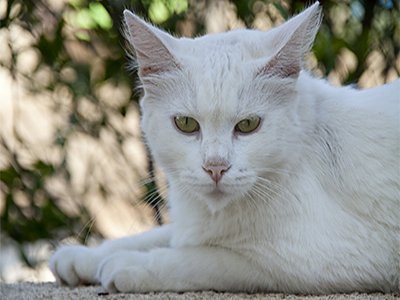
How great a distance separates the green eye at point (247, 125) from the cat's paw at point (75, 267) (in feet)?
2.30

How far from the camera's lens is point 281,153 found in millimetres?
2207

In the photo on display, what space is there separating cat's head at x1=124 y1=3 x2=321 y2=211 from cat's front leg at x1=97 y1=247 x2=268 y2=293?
0.16m

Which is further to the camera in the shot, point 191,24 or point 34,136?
point 34,136

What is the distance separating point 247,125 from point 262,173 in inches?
5.7

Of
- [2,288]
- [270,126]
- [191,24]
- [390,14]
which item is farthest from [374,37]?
[2,288]

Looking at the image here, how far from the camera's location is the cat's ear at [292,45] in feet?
7.13

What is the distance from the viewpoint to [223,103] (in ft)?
6.98

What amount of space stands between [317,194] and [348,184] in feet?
0.32

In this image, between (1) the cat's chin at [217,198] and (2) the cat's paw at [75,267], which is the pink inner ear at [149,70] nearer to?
(1) the cat's chin at [217,198]

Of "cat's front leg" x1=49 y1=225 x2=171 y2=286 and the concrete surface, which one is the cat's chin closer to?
the concrete surface

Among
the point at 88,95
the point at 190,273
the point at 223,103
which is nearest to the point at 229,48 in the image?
the point at 223,103

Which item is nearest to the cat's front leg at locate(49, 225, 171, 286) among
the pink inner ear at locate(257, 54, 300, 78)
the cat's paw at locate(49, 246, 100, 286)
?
the cat's paw at locate(49, 246, 100, 286)

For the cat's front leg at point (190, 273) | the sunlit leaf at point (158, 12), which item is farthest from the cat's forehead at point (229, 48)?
the sunlit leaf at point (158, 12)

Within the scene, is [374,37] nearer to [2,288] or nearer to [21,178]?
[21,178]
